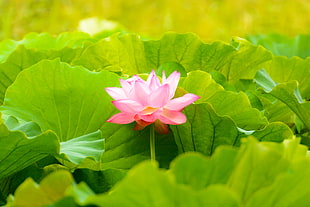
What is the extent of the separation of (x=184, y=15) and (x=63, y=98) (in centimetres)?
295

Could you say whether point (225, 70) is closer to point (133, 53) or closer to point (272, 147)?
point (133, 53)

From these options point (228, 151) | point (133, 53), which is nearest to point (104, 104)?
point (133, 53)

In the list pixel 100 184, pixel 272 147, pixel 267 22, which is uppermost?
pixel 272 147

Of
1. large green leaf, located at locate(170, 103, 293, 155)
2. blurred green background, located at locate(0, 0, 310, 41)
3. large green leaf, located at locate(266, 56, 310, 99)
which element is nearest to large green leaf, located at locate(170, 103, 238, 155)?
large green leaf, located at locate(170, 103, 293, 155)

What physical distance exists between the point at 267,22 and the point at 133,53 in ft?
9.66

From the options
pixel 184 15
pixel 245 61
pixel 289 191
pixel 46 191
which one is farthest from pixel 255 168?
pixel 184 15

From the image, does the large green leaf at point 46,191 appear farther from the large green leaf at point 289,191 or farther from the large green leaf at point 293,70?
the large green leaf at point 293,70

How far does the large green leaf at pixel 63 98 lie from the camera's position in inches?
30.4

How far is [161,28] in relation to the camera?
11.2 feet

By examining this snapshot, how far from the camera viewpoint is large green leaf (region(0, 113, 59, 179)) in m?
0.60

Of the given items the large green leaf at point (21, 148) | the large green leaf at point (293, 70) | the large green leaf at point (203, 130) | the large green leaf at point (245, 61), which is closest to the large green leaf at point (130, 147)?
the large green leaf at point (203, 130)

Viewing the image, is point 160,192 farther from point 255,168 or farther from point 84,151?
point 84,151

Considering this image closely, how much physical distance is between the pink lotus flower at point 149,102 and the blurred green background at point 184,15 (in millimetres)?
2572

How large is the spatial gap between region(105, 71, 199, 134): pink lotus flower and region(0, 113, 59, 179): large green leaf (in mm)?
103
